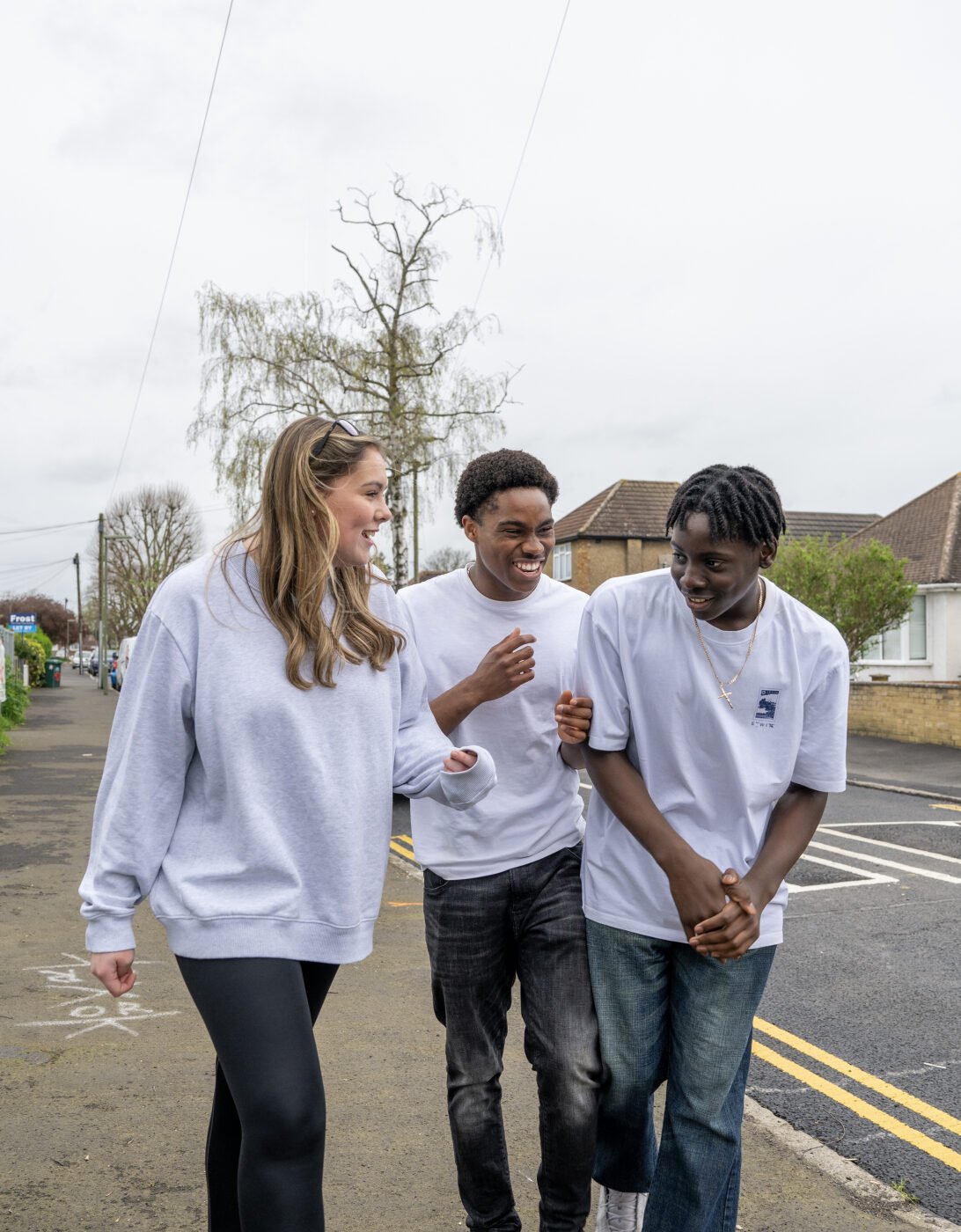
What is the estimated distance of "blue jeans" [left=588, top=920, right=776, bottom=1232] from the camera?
8.57 feet

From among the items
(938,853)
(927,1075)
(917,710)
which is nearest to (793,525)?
(917,710)

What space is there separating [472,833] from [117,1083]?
2.18 metres

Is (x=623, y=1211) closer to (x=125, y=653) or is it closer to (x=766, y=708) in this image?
(x=766, y=708)

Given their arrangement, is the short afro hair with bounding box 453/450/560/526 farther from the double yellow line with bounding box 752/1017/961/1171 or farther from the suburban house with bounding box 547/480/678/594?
the suburban house with bounding box 547/480/678/594

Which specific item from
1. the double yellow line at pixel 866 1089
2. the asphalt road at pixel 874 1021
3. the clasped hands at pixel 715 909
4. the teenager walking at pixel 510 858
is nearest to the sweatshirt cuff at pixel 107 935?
the teenager walking at pixel 510 858

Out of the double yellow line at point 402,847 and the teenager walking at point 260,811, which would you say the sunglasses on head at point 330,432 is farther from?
the double yellow line at point 402,847

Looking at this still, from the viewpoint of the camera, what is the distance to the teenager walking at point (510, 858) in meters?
2.79

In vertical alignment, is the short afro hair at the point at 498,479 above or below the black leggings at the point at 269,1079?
above

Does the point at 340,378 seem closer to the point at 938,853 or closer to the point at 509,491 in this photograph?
the point at 938,853

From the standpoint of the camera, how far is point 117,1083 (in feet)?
14.2

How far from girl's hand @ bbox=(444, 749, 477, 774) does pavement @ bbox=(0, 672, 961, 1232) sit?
57.4 inches

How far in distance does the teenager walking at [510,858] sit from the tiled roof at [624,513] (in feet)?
136

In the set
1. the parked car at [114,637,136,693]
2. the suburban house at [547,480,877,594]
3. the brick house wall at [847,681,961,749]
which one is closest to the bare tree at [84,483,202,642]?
the parked car at [114,637,136,693]

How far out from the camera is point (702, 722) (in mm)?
2672
